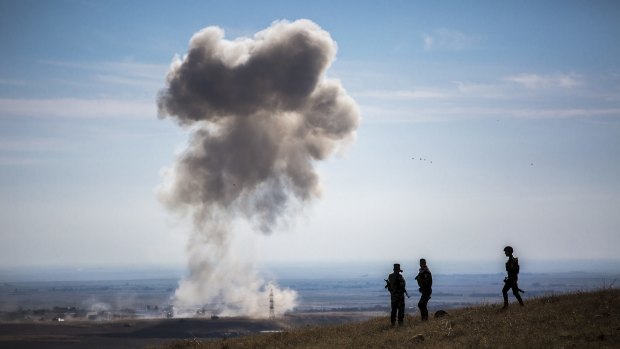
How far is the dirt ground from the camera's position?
107000mm

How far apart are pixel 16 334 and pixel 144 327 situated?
74.1ft

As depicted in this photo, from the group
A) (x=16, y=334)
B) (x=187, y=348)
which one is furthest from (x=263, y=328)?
(x=187, y=348)

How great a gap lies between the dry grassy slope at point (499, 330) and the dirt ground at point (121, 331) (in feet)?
242

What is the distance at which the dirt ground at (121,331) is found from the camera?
10700cm

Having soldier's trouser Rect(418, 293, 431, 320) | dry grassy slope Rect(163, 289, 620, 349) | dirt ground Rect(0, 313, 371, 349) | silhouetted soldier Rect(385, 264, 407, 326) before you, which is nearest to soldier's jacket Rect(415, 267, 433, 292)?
soldier's trouser Rect(418, 293, 431, 320)

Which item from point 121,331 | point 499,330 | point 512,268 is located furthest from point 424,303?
point 121,331

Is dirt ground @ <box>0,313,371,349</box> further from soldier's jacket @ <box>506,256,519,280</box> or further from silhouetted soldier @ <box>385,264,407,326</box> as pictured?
soldier's jacket @ <box>506,256,519,280</box>

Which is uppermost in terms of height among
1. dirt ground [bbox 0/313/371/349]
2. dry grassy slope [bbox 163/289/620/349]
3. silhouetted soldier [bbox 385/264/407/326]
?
silhouetted soldier [bbox 385/264/407/326]

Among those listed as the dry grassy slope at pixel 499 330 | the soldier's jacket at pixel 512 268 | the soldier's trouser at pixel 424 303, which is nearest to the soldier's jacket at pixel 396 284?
the soldier's trouser at pixel 424 303

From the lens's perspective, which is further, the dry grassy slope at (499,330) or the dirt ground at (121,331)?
the dirt ground at (121,331)

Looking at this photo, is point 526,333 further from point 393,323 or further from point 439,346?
point 393,323

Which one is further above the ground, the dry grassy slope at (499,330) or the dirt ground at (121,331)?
the dry grassy slope at (499,330)

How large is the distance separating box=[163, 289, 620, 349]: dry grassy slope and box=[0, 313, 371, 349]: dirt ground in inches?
2906

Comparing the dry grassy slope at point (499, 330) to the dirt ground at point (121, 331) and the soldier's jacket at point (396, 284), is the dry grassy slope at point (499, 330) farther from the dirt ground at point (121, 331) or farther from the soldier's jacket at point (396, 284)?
the dirt ground at point (121, 331)
